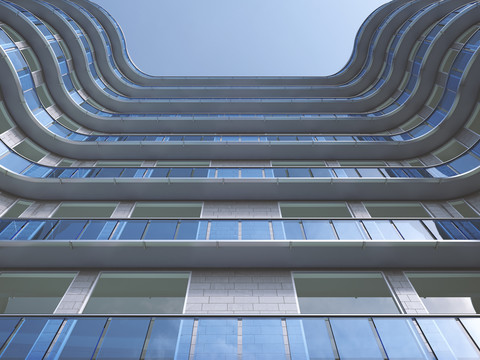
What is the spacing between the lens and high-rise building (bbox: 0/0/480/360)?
6.96 meters

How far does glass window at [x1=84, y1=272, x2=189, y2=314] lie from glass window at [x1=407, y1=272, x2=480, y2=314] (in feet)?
27.0

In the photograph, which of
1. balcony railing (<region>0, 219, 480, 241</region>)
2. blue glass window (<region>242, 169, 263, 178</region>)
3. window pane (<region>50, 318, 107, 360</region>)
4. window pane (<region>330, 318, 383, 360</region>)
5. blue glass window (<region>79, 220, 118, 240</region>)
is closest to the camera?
window pane (<region>330, 318, 383, 360</region>)

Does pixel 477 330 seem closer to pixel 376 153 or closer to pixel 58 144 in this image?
pixel 376 153

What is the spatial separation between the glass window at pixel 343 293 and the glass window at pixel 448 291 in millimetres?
1181

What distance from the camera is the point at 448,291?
10.9m

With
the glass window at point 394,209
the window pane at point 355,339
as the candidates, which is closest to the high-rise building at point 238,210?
the window pane at point 355,339

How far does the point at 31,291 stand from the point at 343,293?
36.6ft

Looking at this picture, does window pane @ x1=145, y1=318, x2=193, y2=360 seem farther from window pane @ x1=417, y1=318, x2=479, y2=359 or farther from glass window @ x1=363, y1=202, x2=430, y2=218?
glass window @ x1=363, y1=202, x2=430, y2=218

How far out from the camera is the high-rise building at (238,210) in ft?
22.9

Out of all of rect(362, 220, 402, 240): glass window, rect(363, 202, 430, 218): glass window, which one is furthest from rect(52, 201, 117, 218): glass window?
rect(363, 202, 430, 218): glass window

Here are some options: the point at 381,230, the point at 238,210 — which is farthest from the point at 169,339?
the point at 238,210

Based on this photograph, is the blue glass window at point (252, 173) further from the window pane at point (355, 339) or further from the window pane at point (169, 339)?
the window pane at point (355, 339)

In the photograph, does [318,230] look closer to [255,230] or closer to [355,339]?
[255,230]

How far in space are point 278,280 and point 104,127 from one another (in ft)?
61.5
